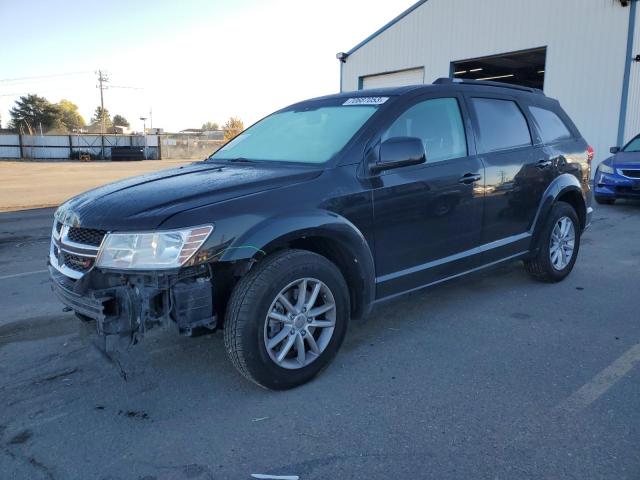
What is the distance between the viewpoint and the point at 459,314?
4.39 metres

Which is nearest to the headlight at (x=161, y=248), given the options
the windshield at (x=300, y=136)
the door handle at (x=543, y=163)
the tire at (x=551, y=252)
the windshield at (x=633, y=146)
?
the windshield at (x=300, y=136)

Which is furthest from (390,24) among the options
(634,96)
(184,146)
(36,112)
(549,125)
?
(36,112)

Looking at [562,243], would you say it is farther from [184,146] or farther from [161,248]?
[184,146]

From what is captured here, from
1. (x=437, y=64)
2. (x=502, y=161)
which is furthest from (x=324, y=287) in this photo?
(x=437, y=64)

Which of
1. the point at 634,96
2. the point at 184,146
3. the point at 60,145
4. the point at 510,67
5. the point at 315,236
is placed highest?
the point at 510,67

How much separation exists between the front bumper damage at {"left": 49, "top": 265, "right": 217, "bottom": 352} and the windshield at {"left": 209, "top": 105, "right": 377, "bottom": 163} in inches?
49.9

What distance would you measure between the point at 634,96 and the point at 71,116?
10146 centimetres

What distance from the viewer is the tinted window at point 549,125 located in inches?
195

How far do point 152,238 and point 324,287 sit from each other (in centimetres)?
107

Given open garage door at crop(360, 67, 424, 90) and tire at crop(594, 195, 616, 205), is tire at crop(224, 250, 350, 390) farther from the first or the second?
open garage door at crop(360, 67, 424, 90)

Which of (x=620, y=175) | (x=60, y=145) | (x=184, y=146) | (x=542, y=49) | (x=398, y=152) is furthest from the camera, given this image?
(x=184, y=146)

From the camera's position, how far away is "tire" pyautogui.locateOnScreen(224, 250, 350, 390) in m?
2.85

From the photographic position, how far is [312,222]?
3.07 m

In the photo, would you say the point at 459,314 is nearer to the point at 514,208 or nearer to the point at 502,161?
the point at 514,208
